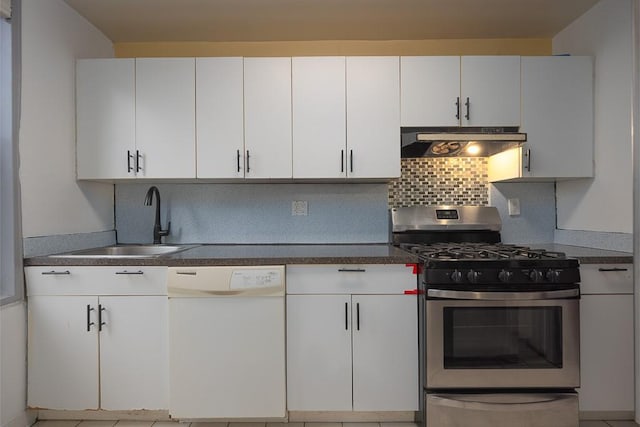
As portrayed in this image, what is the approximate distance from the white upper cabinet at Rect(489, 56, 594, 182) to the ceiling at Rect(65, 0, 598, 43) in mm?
319

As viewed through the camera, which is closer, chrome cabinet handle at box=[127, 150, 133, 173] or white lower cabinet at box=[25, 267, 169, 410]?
white lower cabinet at box=[25, 267, 169, 410]

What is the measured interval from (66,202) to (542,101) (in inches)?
114

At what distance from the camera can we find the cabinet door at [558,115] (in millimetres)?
2414

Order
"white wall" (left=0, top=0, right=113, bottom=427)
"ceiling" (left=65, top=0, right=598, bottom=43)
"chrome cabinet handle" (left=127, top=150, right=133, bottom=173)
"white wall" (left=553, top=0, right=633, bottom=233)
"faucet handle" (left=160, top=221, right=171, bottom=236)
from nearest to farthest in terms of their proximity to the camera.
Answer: "white wall" (left=0, top=0, right=113, bottom=427)
"white wall" (left=553, top=0, right=633, bottom=233)
"ceiling" (left=65, top=0, right=598, bottom=43)
"chrome cabinet handle" (left=127, top=150, right=133, bottom=173)
"faucet handle" (left=160, top=221, right=171, bottom=236)

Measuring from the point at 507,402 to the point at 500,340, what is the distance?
29cm

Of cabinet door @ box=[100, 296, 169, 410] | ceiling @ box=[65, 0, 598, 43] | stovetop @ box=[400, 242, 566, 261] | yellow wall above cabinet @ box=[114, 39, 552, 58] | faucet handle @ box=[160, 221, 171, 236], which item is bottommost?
cabinet door @ box=[100, 296, 169, 410]

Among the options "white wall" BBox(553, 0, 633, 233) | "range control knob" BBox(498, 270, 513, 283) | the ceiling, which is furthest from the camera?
the ceiling

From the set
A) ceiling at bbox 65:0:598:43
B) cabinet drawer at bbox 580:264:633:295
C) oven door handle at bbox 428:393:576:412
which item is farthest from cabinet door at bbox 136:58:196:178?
cabinet drawer at bbox 580:264:633:295

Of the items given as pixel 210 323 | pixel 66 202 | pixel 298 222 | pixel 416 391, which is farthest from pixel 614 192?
pixel 66 202

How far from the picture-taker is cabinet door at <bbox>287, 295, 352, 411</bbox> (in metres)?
2.07

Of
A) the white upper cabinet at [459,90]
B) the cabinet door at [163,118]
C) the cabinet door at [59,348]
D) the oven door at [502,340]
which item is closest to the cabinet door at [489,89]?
the white upper cabinet at [459,90]

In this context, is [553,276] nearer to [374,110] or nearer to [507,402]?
[507,402]

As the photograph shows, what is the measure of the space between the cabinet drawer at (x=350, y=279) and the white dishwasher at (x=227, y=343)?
0.31 feet

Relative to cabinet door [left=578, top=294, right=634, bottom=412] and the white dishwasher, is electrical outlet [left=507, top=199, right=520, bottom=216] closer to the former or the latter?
A: cabinet door [left=578, top=294, right=634, bottom=412]
